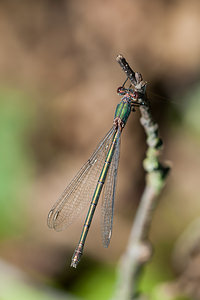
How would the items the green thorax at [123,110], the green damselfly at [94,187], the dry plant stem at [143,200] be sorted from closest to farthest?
the dry plant stem at [143,200]
the green thorax at [123,110]
the green damselfly at [94,187]

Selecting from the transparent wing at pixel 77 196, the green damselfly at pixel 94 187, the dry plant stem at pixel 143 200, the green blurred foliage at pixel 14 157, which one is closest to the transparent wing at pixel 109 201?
the green damselfly at pixel 94 187

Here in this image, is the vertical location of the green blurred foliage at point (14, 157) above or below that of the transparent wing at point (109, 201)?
above

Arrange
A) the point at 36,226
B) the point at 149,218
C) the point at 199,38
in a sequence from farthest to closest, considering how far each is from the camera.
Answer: the point at 199,38, the point at 36,226, the point at 149,218

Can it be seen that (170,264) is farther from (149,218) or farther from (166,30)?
(166,30)

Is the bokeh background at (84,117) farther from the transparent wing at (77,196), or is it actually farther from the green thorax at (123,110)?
the green thorax at (123,110)

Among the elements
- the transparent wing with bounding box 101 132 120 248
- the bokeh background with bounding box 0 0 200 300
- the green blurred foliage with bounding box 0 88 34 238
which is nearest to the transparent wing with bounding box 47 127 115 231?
the transparent wing with bounding box 101 132 120 248

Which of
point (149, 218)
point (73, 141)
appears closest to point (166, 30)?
point (73, 141)

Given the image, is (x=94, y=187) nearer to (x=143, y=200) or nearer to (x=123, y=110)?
(x=123, y=110)
